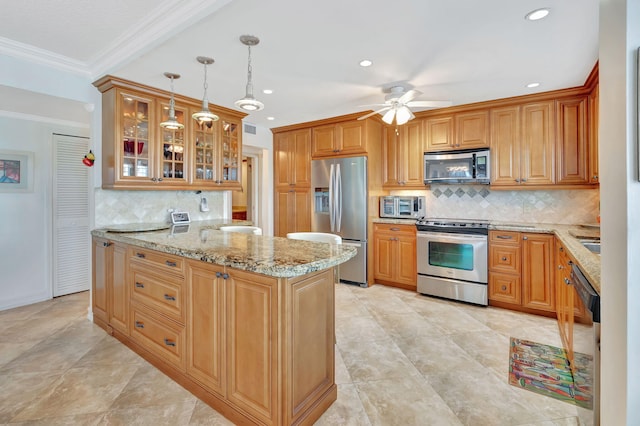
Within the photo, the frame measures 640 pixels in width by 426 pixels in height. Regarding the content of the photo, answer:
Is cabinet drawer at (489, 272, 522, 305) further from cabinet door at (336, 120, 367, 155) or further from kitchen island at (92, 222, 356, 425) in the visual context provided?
kitchen island at (92, 222, 356, 425)

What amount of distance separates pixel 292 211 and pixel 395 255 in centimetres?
177

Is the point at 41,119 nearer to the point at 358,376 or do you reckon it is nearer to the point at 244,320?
the point at 244,320

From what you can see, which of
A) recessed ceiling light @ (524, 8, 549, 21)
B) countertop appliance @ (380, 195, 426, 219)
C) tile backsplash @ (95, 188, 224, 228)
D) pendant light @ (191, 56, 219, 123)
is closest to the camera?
recessed ceiling light @ (524, 8, 549, 21)

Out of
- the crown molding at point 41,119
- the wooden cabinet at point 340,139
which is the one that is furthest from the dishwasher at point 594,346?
the crown molding at point 41,119

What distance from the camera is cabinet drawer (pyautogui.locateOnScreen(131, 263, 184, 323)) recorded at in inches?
79.0

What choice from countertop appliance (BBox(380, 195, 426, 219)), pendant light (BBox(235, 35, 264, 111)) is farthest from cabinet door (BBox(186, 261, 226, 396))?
countertop appliance (BBox(380, 195, 426, 219))

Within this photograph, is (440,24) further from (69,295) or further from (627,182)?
(69,295)

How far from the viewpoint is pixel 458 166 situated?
3.93 meters

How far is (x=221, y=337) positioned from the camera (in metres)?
1.72

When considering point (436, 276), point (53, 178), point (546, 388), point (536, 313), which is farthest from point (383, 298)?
point (53, 178)

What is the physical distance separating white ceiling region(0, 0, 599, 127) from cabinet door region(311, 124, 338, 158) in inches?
47.3

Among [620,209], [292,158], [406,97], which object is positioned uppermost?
[406,97]

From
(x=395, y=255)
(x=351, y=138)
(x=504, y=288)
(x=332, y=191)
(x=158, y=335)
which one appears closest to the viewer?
(x=158, y=335)

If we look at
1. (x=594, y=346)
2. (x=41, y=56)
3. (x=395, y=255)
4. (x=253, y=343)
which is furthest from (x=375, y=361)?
(x=41, y=56)
